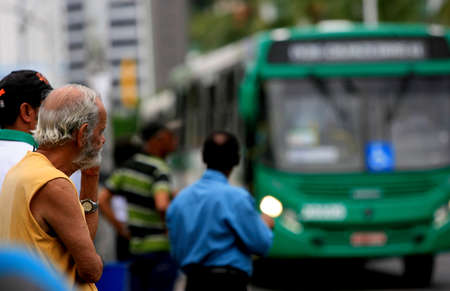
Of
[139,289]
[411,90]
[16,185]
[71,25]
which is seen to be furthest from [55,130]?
[71,25]

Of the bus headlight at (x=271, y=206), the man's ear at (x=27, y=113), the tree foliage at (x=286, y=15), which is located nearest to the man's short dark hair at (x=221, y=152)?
the man's ear at (x=27, y=113)

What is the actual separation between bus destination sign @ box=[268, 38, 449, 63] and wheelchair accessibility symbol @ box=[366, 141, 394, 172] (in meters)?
1.18

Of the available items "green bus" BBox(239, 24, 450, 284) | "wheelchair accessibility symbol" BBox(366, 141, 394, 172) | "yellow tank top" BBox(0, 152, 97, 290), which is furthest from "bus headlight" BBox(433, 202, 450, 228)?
"yellow tank top" BBox(0, 152, 97, 290)

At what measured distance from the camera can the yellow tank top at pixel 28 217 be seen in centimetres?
→ 293

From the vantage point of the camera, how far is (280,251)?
1091 cm

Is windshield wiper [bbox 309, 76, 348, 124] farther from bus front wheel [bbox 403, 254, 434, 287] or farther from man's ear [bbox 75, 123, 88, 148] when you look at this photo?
man's ear [bbox 75, 123, 88, 148]

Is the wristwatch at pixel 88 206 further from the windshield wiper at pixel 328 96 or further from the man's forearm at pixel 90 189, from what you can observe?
the windshield wiper at pixel 328 96

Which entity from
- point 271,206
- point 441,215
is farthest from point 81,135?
point 441,215

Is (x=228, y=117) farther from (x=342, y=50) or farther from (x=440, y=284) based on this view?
(x=440, y=284)

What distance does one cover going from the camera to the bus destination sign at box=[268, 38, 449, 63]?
1168 centimetres

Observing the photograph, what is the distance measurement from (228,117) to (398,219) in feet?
10.8

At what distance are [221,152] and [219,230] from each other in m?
0.46

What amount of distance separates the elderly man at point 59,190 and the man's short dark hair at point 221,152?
201 cm

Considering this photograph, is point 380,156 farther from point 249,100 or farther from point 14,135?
point 14,135
